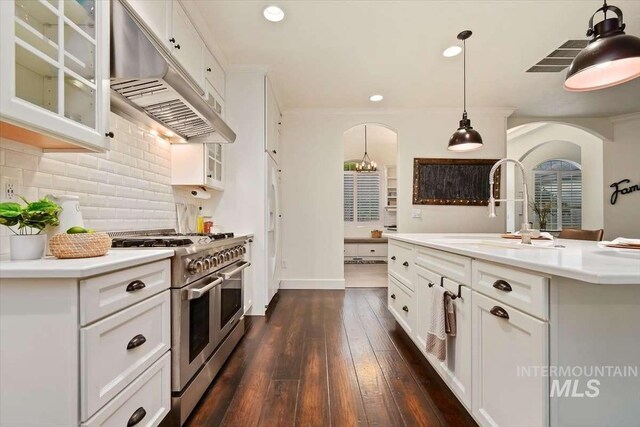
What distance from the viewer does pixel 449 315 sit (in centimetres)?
160

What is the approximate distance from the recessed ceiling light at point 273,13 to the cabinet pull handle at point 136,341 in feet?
8.02

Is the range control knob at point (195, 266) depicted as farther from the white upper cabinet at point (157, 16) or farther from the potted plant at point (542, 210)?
the potted plant at point (542, 210)

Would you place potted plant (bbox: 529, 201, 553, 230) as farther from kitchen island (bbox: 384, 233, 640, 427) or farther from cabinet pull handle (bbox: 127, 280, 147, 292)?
cabinet pull handle (bbox: 127, 280, 147, 292)

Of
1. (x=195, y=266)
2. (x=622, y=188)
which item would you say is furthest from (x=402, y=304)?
(x=622, y=188)

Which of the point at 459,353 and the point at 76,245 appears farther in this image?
the point at 459,353

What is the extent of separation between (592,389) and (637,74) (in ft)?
4.86

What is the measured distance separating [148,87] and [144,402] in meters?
1.54

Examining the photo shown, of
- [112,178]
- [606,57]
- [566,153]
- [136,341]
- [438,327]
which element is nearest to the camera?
[136,341]

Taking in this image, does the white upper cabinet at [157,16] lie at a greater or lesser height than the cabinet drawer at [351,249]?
greater

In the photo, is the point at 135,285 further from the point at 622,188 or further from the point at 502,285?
the point at 622,188

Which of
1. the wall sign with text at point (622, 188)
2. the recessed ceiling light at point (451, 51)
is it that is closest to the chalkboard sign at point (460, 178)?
the recessed ceiling light at point (451, 51)

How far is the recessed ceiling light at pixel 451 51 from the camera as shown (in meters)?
2.86

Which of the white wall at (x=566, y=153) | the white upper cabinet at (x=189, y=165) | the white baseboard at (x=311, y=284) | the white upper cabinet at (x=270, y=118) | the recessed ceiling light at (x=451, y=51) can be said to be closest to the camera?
the white upper cabinet at (x=189, y=165)

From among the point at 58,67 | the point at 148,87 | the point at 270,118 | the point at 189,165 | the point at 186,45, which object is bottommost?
the point at 189,165
